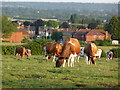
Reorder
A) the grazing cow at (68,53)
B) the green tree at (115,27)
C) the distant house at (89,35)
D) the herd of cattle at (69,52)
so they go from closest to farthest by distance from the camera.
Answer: the grazing cow at (68,53)
the herd of cattle at (69,52)
the green tree at (115,27)
the distant house at (89,35)

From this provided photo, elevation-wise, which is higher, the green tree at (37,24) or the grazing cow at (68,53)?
the grazing cow at (68,53)

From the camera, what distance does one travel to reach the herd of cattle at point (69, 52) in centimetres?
2025

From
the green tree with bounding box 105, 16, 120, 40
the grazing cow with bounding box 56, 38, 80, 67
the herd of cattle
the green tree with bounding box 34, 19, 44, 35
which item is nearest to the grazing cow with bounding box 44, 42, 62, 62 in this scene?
the herd of cattle

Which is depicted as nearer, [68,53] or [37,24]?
[68,53]

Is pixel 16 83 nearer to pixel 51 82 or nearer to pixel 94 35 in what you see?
pixel 51 82

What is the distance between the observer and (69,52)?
68.0ft

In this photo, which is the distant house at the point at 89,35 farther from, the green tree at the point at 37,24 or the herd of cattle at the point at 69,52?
the herd of cattle at the point at 69,52

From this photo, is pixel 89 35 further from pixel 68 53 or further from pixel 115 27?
pixel 68 53

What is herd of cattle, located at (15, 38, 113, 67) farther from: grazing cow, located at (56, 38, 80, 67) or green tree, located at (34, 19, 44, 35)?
green tree, located at (34, 19, 44, 35)

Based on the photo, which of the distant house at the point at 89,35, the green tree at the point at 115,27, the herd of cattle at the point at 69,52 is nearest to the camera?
the herd of cattle at the point at 69,52

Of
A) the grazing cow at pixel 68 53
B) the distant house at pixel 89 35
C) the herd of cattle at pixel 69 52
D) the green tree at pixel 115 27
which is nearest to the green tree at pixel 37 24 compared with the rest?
the distant house at pixel 89 35

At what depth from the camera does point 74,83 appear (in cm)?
1282

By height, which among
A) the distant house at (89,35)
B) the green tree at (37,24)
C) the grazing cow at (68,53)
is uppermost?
the grazing cow at (68,53)

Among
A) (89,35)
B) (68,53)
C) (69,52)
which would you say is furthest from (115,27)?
(68,53)
